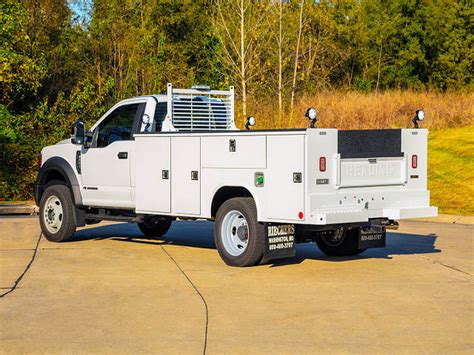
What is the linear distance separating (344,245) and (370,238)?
0.52 m

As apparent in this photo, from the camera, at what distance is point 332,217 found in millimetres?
11586

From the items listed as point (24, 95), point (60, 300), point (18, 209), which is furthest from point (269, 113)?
point (60, 300)

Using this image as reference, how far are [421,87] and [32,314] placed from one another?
48.6m

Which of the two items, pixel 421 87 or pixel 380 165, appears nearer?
pixel 380 165

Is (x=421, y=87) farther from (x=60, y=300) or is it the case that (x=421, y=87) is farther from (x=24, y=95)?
(x=60, y=300)

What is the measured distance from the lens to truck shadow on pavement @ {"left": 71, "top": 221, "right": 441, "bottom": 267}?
14.0 metres

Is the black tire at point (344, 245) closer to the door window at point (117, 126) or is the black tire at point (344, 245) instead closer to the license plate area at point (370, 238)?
the license plate area at point (370, 238)

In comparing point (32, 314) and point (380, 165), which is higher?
point (380, 165)

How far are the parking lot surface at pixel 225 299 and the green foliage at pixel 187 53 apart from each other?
1388 centimetres

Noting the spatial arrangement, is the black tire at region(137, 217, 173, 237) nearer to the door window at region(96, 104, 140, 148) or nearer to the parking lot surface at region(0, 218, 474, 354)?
the parking lot surface at region(0, 218, 474, 354)

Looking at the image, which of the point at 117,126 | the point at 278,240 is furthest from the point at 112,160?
the point at 278,240

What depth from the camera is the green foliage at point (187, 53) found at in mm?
29953

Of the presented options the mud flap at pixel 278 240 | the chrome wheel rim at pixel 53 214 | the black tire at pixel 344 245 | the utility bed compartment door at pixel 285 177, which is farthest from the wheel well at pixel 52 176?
the utility bed compartment door at pixel 285 177

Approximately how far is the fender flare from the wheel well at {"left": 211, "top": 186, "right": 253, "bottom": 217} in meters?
3.07
